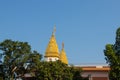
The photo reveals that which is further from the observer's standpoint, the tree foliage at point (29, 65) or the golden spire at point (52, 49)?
the golden spire at point (52, 49)

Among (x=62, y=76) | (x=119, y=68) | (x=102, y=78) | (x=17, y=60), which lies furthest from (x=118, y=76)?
(x=102, y=78)

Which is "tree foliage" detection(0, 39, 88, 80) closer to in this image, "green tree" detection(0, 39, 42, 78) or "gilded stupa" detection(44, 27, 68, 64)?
"green tree" detection(0, 39, 42, 78)

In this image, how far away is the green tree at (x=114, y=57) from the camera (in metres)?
43.7

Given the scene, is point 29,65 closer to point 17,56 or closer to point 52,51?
point 17,56

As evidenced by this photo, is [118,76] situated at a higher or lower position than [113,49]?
lower

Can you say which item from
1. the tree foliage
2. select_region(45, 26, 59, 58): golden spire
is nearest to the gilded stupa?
select_region(45, 26, 59, 58): golden spire

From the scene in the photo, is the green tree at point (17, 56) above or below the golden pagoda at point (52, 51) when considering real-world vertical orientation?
below

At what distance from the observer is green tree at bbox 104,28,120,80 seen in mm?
43656

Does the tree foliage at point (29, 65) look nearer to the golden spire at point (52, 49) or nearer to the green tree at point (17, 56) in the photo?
the green tree at point (17, 56)

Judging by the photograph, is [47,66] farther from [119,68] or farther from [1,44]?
[119,68]

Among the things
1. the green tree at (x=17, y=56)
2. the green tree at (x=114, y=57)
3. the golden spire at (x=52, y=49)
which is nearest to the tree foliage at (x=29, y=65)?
the green tree at (x=17, y=56)

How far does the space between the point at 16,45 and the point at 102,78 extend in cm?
1745

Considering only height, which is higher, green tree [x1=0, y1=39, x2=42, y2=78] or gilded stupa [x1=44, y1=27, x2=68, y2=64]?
gilded stupa [x1=44, y1=27, x2=68, y2=64]

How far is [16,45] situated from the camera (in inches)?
2338
